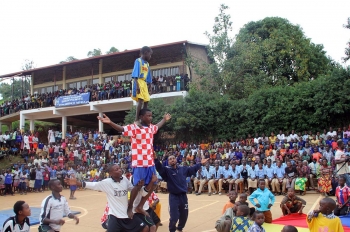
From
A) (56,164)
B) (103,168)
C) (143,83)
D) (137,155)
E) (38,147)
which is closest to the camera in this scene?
(137,155)

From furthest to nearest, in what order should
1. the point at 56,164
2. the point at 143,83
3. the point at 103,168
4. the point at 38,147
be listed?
the point at 38,147
the point at 56,164
the point at 103,168
the point at 143,83

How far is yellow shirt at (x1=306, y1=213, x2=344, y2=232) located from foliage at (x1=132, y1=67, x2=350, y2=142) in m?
13.4

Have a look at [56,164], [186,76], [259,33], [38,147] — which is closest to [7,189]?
[56,164]

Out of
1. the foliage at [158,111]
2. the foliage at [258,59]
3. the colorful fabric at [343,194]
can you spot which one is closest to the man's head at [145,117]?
the colorful fabric at [343,194]

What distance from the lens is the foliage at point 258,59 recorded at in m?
22.3

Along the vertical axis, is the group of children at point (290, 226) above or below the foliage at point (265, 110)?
below

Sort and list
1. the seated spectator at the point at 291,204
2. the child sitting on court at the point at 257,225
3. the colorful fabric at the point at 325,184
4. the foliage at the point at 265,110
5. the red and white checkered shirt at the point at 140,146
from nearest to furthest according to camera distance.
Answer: the child sitting on court at the point at 257,225 < the red and white checkered shirt at the point at 140,146 < the seated spectator at the point at 291,204 < the colorful fabric at the point at 325,184 < the foliage at the point at 265,110

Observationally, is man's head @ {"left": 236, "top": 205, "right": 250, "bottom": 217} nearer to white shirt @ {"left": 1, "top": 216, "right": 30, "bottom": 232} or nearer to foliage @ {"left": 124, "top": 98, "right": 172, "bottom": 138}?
white shirt @ {"left": 1, "top": 216, "right": 30, "bottom": 232}

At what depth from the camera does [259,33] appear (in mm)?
26203

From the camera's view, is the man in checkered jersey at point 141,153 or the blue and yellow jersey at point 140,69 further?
the blue and yellow jersey at point 140,69

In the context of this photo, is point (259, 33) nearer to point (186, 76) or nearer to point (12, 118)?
point (186, 76)

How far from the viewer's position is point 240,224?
558 cm

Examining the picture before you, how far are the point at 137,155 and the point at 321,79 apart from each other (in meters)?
15.1

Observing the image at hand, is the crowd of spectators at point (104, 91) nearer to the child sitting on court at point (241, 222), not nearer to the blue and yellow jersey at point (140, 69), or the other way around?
the blue and yellow jersey at point (140, 69)
